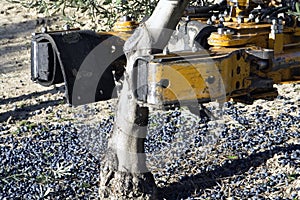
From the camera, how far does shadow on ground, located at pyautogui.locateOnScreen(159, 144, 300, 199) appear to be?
4500 millimetres

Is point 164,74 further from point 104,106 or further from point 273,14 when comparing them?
point 104,106

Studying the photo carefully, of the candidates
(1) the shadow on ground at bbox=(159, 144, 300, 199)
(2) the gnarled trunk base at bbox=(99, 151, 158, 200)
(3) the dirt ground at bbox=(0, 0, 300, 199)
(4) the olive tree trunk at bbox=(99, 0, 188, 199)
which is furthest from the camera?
(3) the dirt ground at bbox=(0, 0, 300, 199)

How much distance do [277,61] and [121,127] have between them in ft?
3.95

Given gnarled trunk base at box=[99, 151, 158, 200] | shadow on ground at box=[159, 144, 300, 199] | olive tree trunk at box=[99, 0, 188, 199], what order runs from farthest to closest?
shadow on ground at box=[159, 144, 300, 199] → gnarled trunk base at box=[99, 151, 158, 200] → olive tree trunk at box=[99, 0, 188, 199]

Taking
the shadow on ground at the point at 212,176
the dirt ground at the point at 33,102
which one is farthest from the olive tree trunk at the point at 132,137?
the dirt ground at the point at 33,102

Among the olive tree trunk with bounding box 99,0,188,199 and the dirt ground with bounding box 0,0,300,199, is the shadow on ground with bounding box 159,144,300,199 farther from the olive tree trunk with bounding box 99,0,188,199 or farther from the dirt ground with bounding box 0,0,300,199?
the olive tree trunk with bounding box 99,0,188,199

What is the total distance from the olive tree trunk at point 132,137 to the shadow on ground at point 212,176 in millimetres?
258

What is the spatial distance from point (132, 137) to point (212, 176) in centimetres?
93

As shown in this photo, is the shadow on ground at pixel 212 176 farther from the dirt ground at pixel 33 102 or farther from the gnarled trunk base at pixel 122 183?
the gnarled trunk base at pixel 122 183

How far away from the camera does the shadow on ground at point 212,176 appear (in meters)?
4.50

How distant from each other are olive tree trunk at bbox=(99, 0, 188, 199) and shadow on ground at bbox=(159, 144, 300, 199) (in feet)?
0.85

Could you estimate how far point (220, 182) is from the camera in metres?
4.56

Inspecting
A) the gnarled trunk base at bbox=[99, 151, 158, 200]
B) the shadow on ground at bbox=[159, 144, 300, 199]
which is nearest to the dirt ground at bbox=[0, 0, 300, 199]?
the shadow on ground at bbox=[159, 144, 300, 199]

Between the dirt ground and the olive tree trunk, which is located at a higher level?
the olive tree trunk
